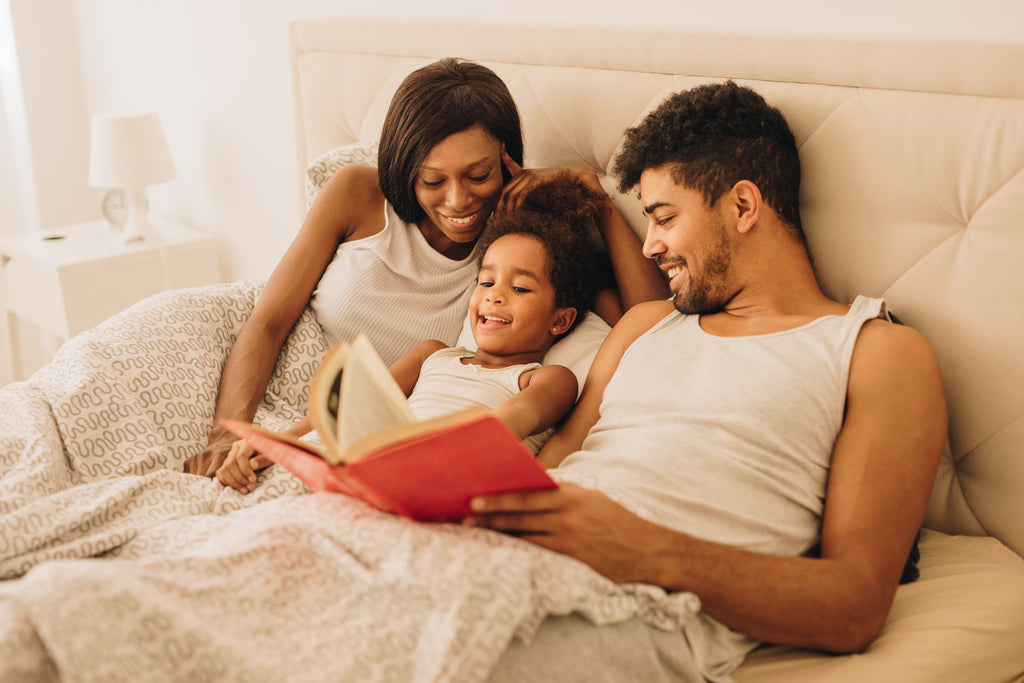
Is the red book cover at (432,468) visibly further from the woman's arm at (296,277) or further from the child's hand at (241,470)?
the woman's arm at (296,277)

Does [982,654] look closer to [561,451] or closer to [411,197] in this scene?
[561,451]

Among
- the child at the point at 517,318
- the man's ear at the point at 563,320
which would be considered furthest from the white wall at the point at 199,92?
the man's ear at the point at 563,320

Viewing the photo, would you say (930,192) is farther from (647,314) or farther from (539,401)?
(539,401)

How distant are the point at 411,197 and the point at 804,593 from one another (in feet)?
3.51

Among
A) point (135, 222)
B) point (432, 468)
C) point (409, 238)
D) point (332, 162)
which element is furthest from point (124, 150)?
point (432, 468)

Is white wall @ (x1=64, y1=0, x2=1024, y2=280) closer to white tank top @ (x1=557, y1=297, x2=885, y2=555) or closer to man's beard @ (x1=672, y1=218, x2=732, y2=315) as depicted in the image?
man's beard @ (x1=672, y1=218, x2=732, y2=315)

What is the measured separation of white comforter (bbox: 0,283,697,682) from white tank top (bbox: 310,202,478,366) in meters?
0.44

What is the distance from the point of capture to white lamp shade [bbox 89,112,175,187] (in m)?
2.82

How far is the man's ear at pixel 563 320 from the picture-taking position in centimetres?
159

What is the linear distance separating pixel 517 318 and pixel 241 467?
0.52 meters

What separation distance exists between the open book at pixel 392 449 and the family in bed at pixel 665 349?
2.1 inches

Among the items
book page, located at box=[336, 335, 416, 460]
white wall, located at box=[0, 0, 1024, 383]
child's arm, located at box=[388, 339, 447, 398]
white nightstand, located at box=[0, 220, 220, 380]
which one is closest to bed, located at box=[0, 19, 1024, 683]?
book page, located at box=[336, 335, 416, 460]

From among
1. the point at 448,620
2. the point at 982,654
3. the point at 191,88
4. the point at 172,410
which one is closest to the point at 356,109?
the point at 172,410

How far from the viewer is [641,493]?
114 centimetres
